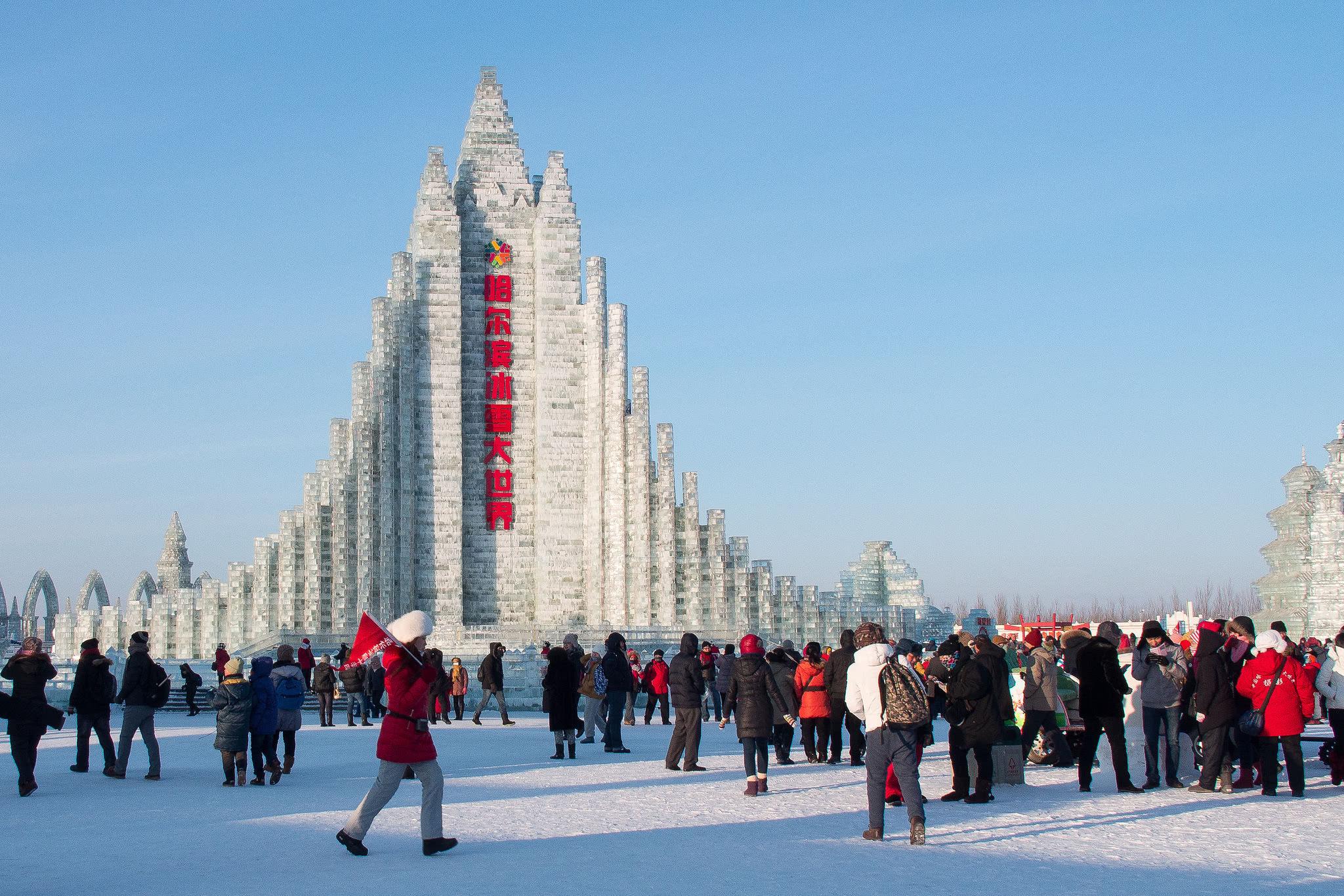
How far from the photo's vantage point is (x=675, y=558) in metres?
41.2

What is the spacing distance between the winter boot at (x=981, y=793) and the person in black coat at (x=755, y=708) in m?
1.97

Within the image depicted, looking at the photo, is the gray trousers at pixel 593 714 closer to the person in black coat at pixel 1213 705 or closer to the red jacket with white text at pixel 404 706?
the person in black coat at pixel 1213 705

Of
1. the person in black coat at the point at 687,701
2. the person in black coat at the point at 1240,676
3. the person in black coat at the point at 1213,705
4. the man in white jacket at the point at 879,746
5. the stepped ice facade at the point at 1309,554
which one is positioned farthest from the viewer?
the stepped ice facade at the point at 1309,554

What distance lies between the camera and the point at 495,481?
42.3m

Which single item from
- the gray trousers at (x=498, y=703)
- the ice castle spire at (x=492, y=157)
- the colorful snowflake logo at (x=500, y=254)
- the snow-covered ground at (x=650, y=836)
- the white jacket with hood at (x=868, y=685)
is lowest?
the snow-covered ground at (x=650, y=836)

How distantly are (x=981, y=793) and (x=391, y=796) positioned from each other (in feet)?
18.9

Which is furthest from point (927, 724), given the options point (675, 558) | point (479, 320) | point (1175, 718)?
point (479, 320)

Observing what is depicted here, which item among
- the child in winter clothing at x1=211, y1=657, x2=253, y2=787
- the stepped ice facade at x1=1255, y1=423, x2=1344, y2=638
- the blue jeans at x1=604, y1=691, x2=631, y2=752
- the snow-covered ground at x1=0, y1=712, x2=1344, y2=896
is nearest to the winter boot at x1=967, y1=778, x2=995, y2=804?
the snow-covered ground at x1=0, y1=712, x2=1344, y2=896

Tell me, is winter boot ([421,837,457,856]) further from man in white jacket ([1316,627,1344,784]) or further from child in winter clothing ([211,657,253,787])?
man in white jacket ([1316,627,1344,784])

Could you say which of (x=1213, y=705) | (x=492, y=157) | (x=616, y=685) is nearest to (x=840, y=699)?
(x=616, y=685)

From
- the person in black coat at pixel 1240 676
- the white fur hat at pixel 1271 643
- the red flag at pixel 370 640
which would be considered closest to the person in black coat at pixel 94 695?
the red flag at pixel 370 640

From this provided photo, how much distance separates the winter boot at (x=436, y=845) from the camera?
32.3 ft

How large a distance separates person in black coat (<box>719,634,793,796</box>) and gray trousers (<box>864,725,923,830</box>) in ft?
9.51

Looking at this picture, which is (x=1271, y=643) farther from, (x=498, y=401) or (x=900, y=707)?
(x=498, y=401)
